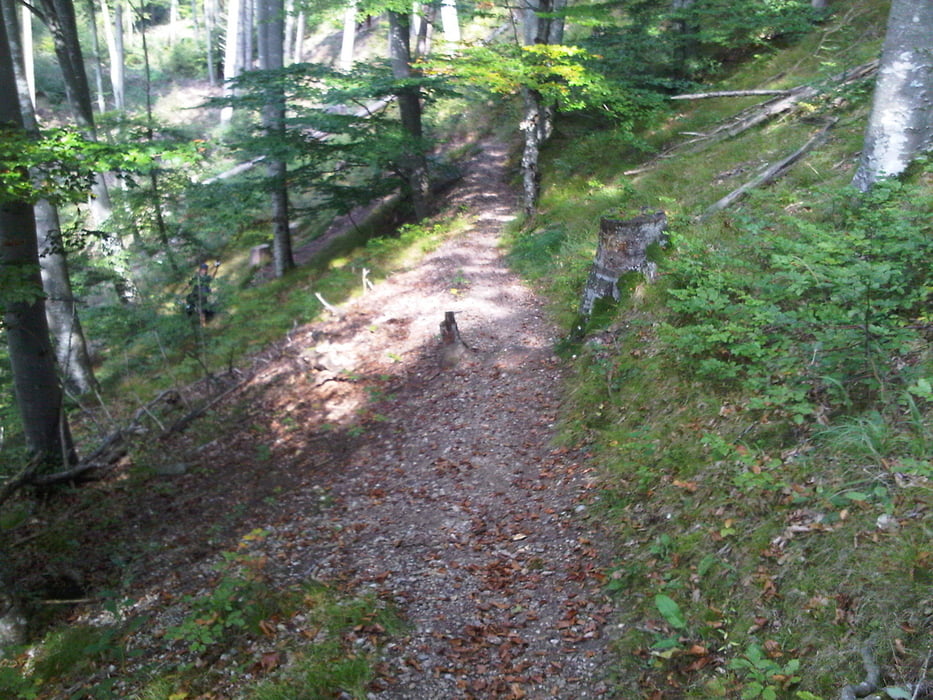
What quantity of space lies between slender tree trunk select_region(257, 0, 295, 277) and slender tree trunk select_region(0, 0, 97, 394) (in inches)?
178

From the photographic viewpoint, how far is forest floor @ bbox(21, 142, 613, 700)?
13.1 ft

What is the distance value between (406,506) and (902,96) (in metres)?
6.19

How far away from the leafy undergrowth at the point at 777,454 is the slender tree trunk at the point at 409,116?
9.85m

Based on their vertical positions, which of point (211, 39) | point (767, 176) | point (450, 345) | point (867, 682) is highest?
point (211, 39)

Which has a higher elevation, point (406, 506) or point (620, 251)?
point (620, 251)

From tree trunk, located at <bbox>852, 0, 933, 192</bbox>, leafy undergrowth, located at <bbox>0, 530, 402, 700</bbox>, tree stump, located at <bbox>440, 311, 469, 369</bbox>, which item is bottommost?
leafy undergrowth, located at <bbox>0, 530, 402, 700</bbox>

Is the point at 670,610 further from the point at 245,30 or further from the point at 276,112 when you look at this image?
the point at 245,30

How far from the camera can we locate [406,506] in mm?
6000

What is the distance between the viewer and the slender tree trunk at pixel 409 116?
14.8 m

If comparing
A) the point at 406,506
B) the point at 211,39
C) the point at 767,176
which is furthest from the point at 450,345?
the point at 211,39

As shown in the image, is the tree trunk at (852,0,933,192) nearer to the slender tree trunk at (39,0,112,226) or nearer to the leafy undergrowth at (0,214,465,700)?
the leafy undergrowth at (0,214,465,700)

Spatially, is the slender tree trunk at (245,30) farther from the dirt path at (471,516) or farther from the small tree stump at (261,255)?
the dirt path at (471,516)

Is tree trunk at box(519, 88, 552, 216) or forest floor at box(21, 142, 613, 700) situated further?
tree trunk at box(519, 88, 552, 216)

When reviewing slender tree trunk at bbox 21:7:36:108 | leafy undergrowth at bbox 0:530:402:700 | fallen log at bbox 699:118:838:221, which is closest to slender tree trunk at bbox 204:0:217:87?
slender tree trunk at bbox 21:7:36:108
